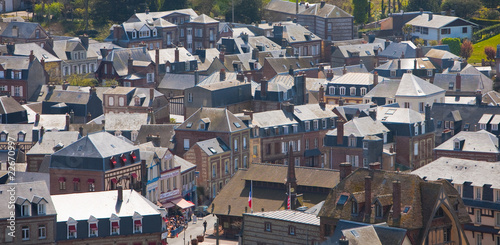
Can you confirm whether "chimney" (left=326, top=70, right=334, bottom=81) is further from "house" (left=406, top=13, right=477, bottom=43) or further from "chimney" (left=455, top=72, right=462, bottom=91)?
"house" (left=406, top=13, right=477, bottom=43)

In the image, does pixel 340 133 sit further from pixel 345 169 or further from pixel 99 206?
pixel 99 206

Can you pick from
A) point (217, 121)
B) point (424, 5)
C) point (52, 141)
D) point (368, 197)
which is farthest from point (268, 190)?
point (424, 5)

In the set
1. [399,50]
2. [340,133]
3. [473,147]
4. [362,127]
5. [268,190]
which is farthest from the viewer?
[399,50]

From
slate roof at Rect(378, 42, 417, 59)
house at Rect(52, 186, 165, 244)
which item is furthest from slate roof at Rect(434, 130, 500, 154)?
slate roof at Rect(378, 42, 417, 59)

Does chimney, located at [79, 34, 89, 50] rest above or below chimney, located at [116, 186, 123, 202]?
above

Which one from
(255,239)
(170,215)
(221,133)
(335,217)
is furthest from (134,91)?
(335,217)

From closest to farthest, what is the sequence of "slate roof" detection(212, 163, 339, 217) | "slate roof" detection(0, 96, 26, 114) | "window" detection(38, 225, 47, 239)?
1. "window" detection(38, 225, 47, 239)
2. "slate roof" detection(212, 163, 339, 217)
3. "slate roof" detection(0, 96, 26, 114)
